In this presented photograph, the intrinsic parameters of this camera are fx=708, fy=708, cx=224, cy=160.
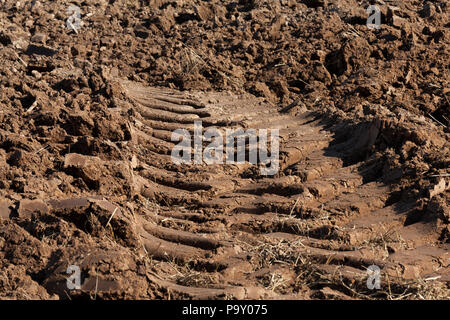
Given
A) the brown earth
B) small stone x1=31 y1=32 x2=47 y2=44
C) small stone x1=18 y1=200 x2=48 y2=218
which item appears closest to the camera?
the brown earth

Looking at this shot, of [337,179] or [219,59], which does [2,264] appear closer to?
[337,179]

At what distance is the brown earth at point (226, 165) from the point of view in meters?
4.36

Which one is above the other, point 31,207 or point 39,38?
point 39,38

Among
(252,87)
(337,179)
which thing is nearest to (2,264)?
(337,179)

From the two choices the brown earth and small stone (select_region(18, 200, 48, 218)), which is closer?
the brown earth

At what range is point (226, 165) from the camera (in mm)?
6000

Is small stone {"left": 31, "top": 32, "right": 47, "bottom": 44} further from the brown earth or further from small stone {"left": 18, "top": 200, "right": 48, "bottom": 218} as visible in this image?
small stone {"left": 18, "top": 200, "right": 48, "bottom": 218}

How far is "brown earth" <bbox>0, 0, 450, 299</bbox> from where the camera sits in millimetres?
4363

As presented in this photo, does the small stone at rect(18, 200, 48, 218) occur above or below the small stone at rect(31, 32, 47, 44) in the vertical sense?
below

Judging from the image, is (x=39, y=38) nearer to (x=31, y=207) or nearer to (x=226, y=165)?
(x=226, y=165)

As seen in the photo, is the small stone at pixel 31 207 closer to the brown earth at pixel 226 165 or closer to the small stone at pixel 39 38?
the brown earth at pixel 226 165

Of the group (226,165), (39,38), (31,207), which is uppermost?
(39,38)

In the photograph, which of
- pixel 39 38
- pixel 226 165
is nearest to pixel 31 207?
pixel 226 165

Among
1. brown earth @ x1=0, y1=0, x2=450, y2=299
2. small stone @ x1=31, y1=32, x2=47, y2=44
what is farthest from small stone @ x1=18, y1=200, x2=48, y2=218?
small stone @ x1=31, y1=32, x2=47, y2=44
